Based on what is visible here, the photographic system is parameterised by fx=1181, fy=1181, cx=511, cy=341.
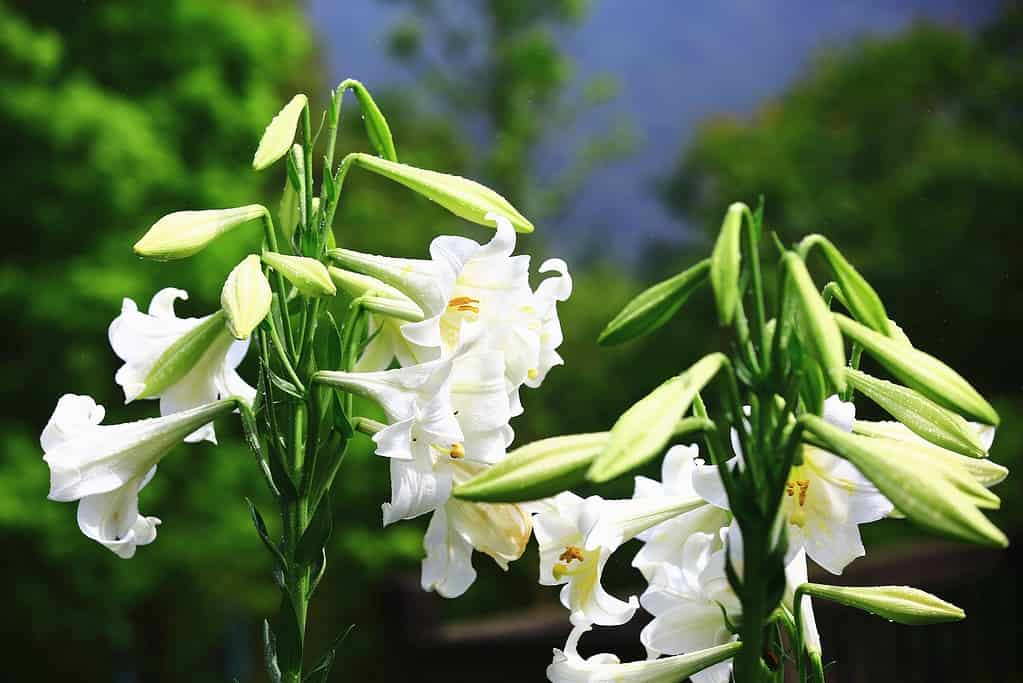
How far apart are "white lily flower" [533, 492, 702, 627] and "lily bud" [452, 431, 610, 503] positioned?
14 centimetres

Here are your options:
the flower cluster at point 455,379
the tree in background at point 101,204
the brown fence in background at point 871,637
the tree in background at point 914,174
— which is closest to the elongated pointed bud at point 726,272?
the flower cluster at point 455,379

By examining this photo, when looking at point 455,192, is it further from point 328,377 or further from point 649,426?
point 649,426

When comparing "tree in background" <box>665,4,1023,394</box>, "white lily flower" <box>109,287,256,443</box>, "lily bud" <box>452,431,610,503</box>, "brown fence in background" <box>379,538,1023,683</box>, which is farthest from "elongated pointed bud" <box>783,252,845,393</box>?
"tree in background" <box>665,4,1023,394</box>

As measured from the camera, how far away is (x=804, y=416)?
55cm

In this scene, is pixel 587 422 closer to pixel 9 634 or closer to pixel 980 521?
pixel 9 634

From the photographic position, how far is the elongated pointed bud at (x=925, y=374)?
0.55 m

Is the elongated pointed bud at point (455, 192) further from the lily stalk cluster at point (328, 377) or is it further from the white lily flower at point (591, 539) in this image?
the white lily flower at point (591, 539)

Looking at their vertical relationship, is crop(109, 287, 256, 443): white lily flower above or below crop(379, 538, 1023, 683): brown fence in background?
above

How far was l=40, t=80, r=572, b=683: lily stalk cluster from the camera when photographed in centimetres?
79

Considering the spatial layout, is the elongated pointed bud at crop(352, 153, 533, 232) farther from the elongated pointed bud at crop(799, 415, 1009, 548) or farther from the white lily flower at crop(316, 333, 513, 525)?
the elongated pointed bud at crop(799, 415, 1009, 548)

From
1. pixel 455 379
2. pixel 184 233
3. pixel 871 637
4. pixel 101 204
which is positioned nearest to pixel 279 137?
pixel 184 233

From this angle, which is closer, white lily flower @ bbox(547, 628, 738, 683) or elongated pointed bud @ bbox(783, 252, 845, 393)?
elongated pointed bud @ bbox(783, 252, 845, 393)

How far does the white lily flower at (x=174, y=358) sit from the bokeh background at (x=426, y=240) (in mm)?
923

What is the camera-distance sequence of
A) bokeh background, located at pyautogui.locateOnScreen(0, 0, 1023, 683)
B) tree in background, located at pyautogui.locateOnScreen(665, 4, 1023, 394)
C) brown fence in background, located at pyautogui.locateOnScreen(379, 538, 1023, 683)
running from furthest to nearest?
tree in background, located at pyautogui.locateOnScreen(665, 4, 1023, 394), bokeh background, located at pyautogui.locateOnScreen(0, 0, 1023, 683), brown fence in background, located at pyautogui.locateOnScreen(379, 538, 1023, 683)
